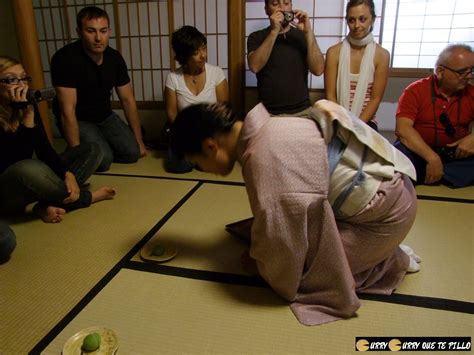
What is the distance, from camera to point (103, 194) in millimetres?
2354

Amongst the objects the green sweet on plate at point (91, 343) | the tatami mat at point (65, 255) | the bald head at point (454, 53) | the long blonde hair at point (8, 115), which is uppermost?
the bald head at point (454, 53)

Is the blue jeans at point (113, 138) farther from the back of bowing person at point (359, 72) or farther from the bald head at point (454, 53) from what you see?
the bald head at point (454, 53)

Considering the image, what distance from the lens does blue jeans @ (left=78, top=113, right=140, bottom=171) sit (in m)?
3.09

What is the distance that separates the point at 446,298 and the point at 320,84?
2.57 metres

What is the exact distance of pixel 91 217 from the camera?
7.04 ft

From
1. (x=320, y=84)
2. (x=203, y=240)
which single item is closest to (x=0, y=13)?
(x=320, y=84)

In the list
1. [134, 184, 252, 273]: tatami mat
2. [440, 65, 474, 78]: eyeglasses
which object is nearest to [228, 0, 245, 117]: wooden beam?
[134, 184, 252, 273]: tatami mat

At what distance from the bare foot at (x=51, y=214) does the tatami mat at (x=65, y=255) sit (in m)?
0.03

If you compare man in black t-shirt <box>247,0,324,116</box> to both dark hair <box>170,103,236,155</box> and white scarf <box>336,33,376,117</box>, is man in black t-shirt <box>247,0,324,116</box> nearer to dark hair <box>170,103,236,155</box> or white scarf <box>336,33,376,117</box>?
white scarf <box>336,33,376,117</box>

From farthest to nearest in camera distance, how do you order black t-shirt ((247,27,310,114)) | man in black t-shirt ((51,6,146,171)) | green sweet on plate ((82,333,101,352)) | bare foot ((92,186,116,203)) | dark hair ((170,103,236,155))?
black t-shirt ((247,27,310,114))
man in black t-shirt ((51,6,146,171))
bare foot ((92,186,116,203))
dark hair ((170,103,236,155))
green sweet on plate ((82,333,101,352))

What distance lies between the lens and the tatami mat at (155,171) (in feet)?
8.98

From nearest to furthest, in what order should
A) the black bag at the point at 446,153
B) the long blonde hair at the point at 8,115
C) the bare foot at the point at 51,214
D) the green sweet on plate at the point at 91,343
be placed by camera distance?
the green sweet on plate at the point at 91,343 < the long blonde hair at the point at 8,115 < the bare foot at the point at 51,214 < the black bag at the point at 446,153

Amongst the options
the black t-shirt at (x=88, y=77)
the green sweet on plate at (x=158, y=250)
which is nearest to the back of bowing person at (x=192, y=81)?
the black t-shirt at (x=88, y=77)

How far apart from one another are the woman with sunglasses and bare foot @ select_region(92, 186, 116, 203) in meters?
0.06
